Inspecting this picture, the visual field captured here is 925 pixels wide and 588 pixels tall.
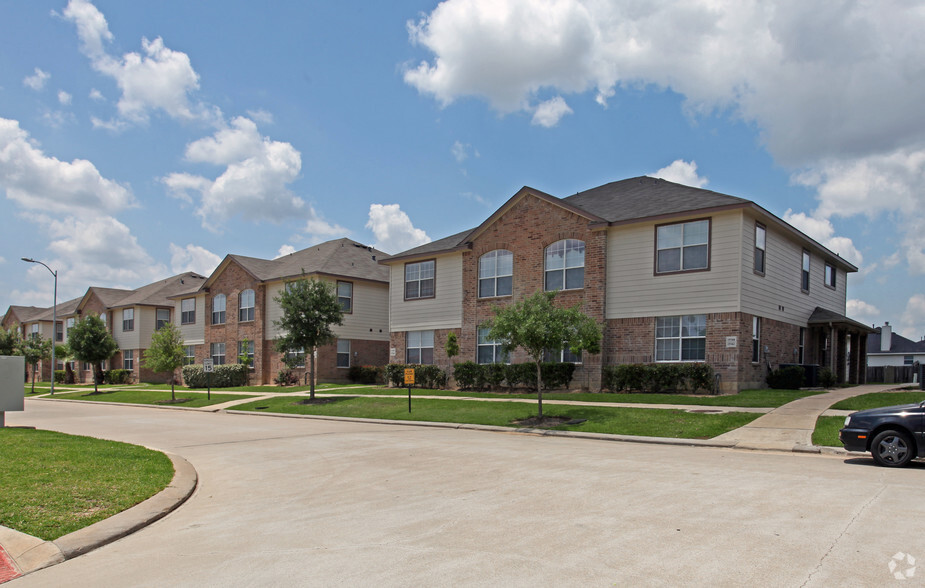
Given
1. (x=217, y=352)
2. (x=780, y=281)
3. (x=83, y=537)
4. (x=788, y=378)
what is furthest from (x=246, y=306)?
(x=83, y=537)

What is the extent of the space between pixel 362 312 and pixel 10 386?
23850 millimetres

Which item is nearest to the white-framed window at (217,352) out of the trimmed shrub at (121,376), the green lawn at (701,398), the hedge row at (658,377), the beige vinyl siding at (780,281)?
the trimmed shrub at (121,376)

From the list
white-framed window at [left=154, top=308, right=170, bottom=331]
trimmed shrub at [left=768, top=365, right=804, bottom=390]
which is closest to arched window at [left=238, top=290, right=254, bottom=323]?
white-framed window at [left=154, top=308, right=170, bottom=331]

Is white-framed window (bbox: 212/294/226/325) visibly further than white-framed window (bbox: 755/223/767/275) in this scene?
Yes

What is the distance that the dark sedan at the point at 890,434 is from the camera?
37.2 ft

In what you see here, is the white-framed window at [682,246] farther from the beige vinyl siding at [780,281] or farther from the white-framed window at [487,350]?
the white-framed window at [487,350]

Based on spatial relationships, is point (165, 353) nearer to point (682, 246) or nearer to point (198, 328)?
point (198, 328)

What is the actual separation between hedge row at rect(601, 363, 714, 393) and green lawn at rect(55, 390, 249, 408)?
18197mm

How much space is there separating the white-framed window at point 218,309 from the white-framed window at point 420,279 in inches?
678

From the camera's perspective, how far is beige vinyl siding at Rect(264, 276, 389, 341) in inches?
1601

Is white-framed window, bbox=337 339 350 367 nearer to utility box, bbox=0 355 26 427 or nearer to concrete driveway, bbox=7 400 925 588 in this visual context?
utility box, bbox=0 355 26 427

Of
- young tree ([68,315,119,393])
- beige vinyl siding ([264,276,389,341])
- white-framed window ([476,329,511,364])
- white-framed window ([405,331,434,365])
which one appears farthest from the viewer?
young tree ([68,315,119,393])

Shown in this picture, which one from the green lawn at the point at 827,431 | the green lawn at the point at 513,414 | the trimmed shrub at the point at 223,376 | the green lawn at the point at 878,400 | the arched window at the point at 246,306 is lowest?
the trimmed shrub at the point at 223,376

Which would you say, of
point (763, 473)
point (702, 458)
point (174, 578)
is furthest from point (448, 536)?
point (702, 458)
